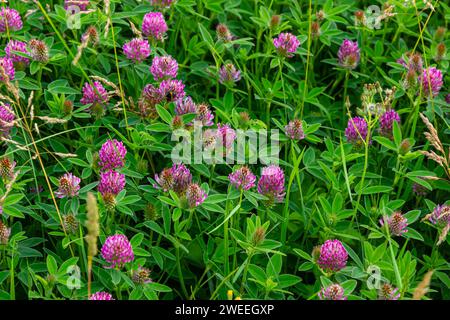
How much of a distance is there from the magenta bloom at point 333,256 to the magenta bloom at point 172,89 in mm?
931

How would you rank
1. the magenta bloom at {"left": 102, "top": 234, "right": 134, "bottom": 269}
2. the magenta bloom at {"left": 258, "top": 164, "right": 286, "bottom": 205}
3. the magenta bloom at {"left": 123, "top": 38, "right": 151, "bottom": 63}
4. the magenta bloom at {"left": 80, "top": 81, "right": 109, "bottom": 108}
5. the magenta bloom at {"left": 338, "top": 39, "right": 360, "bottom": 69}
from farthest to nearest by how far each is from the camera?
1. the magenta bloom at {"left": 338, "top": 39, "right": 360, "bottom": 69}
2. the magenta bloom at {"left": 123, "top": 38, "right": 151, "bottom": 63}
3. the magenta bloom at {"left": 80, "top": 81, "right": 109, "bottom": 108}
4. the magenta bloom at {"left": 258, "top": 164, "right": 286, "bottom": 205}
5. the magenta bloom at {"left": 102, "top": 234, "right": 134, "bottom": 269}

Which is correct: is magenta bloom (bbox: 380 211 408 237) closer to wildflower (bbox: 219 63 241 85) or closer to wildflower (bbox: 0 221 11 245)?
wildflower (bbox: 219 63 241 85)

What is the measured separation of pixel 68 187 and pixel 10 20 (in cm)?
98

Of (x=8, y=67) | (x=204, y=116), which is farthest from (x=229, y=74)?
(x=8, y=67)

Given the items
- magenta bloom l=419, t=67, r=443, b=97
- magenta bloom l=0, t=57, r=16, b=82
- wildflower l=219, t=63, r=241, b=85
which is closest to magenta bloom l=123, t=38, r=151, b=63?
wildflower l=219, t=63, r=241, b=85

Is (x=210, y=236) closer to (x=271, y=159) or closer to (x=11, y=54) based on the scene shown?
(x=271, y=159)

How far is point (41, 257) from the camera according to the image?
2.73 m

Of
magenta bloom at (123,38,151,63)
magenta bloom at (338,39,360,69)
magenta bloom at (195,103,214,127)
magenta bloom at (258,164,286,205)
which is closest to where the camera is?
magenta bloom at (258,164,286,205)

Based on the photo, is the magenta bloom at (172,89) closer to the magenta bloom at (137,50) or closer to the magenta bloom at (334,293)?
the magenta bloom at (137,50)

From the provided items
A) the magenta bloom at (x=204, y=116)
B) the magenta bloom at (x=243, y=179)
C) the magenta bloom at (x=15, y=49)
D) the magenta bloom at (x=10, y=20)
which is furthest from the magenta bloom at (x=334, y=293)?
the magenta bloom at (x=10, y=20)

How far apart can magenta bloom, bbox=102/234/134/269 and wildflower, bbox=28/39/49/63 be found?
96 cm

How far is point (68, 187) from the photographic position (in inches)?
102

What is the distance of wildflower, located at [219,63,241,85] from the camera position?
316cm
